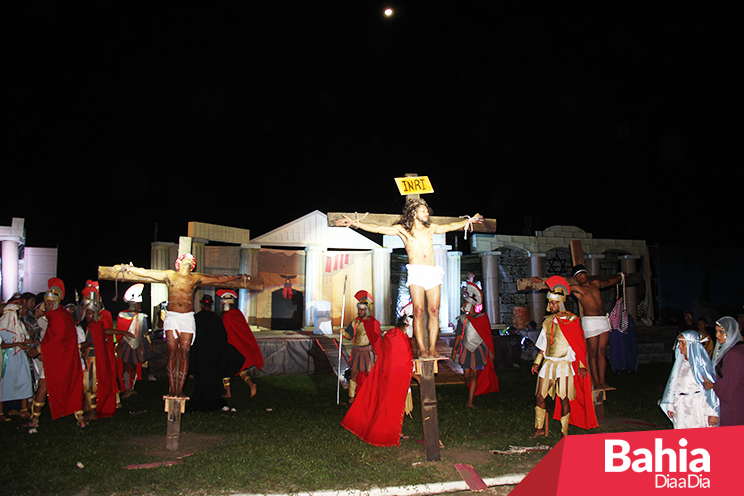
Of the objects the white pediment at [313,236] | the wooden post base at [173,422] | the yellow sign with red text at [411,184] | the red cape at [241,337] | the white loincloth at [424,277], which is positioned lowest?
the wooden post base at [173,422]

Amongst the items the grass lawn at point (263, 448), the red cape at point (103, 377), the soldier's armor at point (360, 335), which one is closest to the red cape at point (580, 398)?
the grass lawn at point (263, 448)

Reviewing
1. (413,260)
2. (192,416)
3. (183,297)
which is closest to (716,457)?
(413,260)

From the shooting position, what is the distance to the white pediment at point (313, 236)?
1552cm

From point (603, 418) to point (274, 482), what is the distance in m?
5.19

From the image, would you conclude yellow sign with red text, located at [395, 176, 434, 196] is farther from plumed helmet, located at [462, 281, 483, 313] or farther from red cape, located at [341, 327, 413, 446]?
plumed helmet, located at [462, 281, 483, 313]

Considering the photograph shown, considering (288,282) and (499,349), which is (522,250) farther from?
(288,282)

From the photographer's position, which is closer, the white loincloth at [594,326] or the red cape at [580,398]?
the red cape at [580,398]

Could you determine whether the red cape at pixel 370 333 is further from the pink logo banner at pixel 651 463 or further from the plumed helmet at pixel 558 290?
the pink logo banner at pixel 651 463

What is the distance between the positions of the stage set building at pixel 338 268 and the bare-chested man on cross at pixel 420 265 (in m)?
9.71

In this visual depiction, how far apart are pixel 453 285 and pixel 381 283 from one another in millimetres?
2490

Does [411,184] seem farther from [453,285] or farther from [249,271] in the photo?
[453,285]

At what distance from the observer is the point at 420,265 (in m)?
5.36

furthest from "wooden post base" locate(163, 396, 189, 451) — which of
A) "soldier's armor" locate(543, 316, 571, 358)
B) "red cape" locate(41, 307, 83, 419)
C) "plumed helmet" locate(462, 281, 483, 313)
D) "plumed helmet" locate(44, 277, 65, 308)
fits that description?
"plumed helmet" locate(462, 281, 483, 313)

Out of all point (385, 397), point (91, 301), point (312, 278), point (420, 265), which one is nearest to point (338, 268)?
point (312, 278)
